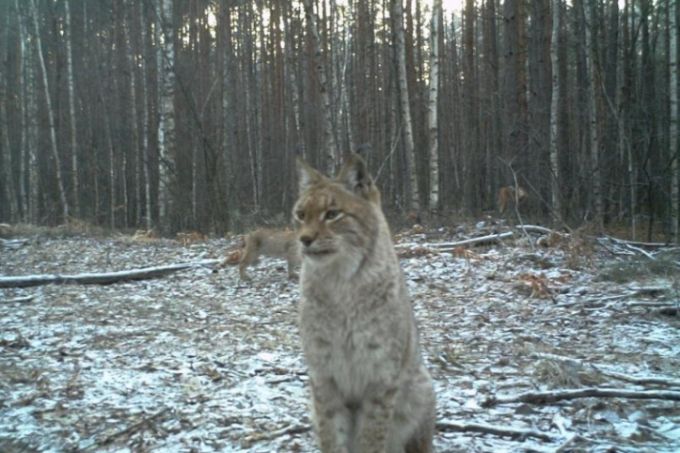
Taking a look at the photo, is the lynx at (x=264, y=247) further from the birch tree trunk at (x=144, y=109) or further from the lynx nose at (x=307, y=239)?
the birch tree trunk at (x=144, y=109)

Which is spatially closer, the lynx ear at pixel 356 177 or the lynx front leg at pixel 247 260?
the lynx ear at pixel 356 177

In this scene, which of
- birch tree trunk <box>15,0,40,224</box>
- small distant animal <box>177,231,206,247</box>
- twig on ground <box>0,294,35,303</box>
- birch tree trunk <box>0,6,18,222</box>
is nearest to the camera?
twig on ground <box>0,294,35,303</box>

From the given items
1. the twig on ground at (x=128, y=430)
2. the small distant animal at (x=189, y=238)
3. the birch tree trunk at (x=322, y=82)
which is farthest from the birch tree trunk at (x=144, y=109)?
the twig on ground at (x=128, y=430)

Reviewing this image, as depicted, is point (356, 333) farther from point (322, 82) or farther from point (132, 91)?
point (132, 91)

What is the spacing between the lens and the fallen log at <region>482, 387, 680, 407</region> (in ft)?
14.8

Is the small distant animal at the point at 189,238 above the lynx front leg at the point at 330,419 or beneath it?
above

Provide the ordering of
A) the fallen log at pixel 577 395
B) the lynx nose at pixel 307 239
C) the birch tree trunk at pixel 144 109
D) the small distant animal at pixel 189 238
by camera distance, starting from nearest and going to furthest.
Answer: the lynx nose at pixel 307 239 < the fallen log at pixel 577 395 < the small distant animal at pixel 189 238 < the birch tree trunk at pixel 144 109

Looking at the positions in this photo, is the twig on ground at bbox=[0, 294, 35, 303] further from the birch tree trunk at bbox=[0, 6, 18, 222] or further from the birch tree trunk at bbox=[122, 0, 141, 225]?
the birch tree trunk at bbox=[0, 6, 18, 222]

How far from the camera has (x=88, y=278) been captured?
32.3 ft

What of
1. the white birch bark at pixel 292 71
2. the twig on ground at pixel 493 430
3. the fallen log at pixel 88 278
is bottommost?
the twig on ground at pixel 493 430

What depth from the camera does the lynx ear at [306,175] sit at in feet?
14.1

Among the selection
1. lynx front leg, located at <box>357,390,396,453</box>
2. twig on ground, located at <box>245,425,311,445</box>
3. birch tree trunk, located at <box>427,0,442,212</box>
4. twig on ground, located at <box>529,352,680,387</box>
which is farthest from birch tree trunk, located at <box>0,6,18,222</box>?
lynx front leg, located at <box>357,390,396,453</box>

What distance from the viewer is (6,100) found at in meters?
31.4

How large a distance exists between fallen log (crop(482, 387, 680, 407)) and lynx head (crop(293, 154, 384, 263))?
197 cm
